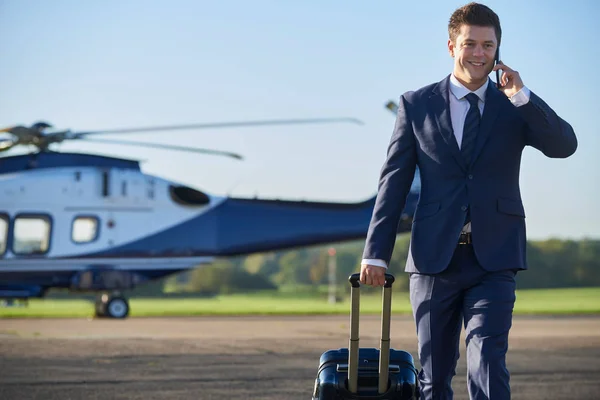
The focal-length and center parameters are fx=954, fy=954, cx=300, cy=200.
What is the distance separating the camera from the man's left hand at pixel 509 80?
11.2 ft

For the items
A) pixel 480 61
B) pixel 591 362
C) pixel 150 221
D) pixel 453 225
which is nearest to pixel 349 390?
pixel 453 225

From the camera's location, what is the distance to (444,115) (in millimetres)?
3686

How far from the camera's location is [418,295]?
362cm

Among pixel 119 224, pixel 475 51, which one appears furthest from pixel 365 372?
pixel 119 224

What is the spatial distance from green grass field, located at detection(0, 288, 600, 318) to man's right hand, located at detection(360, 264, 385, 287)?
15.2 m

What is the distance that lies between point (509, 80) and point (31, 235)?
15.0 meters

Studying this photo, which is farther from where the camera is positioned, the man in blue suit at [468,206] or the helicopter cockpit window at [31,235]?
the helicopter cockpit window at [31,235]

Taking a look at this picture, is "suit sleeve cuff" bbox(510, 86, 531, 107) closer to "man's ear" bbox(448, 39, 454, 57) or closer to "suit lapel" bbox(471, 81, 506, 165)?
"suit lapel" bbox(471, 81, 506, 165)

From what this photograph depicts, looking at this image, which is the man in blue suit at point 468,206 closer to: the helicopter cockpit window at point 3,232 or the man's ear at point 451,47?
the man's ear at point 451,47

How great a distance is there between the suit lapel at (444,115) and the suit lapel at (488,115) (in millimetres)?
67

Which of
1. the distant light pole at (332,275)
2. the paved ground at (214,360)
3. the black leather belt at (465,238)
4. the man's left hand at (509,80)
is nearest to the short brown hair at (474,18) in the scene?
the man's left hand at (509,80)

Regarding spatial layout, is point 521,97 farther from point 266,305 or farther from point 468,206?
point 266,305

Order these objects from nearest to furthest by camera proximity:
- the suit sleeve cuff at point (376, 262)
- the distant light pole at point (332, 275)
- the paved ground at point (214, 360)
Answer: the suit sleeve cuff at point (376, 262), the paved ground at point (214, 360), the distant light pole at point (332, 275)

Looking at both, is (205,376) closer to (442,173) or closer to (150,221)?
(442,173)
